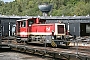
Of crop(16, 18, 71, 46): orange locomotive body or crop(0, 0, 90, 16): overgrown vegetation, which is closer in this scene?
crop(16, 18, 71, 46): orange locomotive body

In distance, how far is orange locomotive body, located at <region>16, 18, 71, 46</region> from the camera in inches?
885

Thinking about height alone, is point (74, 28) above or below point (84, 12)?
below

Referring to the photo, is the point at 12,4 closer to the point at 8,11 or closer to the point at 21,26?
the point at 8,11

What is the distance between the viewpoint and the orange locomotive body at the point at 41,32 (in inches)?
885

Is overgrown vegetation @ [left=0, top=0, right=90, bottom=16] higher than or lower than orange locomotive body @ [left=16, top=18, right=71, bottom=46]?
higher

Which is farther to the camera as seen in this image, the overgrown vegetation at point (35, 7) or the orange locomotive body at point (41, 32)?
the overgrown vegetation at point (35, 7)

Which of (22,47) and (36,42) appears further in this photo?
(36,42)

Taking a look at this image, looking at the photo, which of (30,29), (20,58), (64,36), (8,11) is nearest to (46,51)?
(20,58)

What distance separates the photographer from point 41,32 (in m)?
24.3

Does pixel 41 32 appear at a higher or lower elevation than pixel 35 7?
lower

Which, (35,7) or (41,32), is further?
(35,7)

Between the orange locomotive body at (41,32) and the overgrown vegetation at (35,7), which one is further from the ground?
the overgrown vegetation at (35,7)

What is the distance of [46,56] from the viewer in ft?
62.0

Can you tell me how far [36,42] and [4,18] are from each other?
92.9 feet
